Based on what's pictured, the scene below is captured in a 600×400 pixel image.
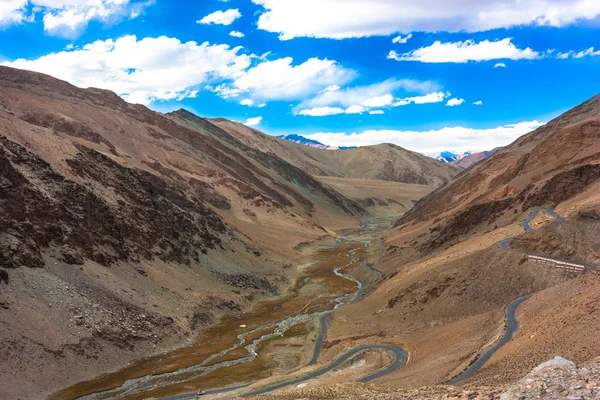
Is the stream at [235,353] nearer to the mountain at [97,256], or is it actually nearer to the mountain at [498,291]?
the mountain at [97,256]

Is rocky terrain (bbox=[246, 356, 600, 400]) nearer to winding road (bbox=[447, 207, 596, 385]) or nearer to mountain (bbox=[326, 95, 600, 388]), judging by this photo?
mountain (bbox=[326, 95, 600, 388])

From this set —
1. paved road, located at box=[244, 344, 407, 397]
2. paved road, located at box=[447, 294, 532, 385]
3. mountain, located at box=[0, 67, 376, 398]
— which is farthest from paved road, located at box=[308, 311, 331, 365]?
paved road, located at box=[447, 294, 532, 385]

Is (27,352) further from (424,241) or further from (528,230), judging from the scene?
(424,241)

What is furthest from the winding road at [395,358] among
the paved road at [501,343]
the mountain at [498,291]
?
the mountain at [498,291]

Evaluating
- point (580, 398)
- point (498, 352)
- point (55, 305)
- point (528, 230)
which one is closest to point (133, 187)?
→ point (55, 305)

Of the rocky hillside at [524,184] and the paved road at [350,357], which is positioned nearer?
the paved road at [350,357]

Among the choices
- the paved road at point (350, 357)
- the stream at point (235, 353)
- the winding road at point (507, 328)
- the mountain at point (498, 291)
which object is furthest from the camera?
the stream at point (235, 353)

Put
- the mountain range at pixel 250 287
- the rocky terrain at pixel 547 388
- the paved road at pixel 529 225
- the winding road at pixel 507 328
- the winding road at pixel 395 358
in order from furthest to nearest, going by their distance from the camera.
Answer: the paved road at pixel 529 225
the mountain range at pixel 250 287
the winding road at pixel 395 358
the winding road at pixel 507 328
the rocky terrain at pixel 547 388
